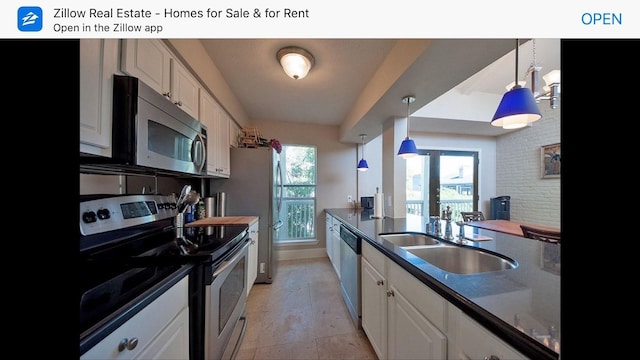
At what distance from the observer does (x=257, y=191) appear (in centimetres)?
256

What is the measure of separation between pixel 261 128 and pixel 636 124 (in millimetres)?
3662

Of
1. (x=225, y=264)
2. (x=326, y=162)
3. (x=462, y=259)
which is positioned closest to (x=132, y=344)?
(x=225, y=264)

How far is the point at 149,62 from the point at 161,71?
12cm

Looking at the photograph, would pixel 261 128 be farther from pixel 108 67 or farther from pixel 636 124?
pixel 636 124

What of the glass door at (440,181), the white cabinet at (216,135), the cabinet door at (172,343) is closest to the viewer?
the cabinet door at (172,343)

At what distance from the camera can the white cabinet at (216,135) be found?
192 cm

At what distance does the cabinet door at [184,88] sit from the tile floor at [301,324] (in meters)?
1.87

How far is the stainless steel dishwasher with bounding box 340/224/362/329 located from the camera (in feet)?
5.58

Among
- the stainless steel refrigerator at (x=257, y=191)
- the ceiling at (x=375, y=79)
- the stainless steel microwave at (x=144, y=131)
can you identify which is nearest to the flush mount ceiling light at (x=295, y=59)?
the ceiling at (x=375, y=79)
